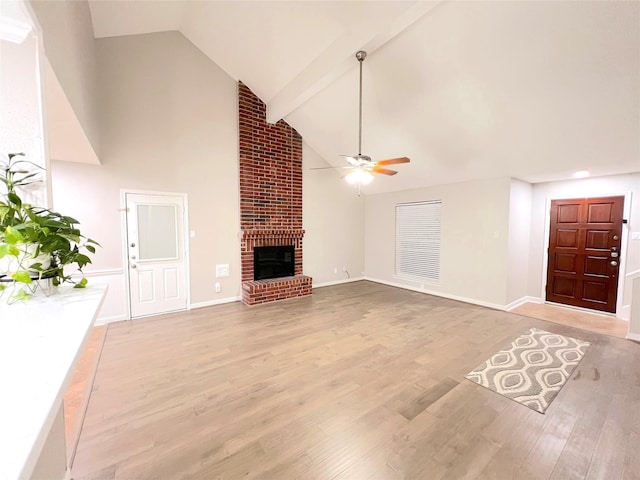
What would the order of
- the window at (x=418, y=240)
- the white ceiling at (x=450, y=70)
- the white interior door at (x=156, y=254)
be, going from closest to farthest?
the white ceiling at (x=450, y=70), the white interior door at (x=156, y=254), the window at (x=418, y=240)

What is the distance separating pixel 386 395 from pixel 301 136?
5400mm

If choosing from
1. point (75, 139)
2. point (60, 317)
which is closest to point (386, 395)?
point (60, 317)

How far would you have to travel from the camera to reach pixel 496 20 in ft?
8.87

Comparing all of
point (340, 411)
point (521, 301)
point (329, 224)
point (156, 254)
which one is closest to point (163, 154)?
point (156, 254)

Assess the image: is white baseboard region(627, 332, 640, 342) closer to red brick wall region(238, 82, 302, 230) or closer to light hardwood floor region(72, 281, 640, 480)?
light hardwood floor region(72, 281, 640, 480)

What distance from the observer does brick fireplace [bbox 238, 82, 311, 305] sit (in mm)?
5262

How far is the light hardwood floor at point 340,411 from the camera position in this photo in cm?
174

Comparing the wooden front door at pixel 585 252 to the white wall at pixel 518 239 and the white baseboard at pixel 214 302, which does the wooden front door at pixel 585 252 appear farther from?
the white baseboard at pixel 214 302

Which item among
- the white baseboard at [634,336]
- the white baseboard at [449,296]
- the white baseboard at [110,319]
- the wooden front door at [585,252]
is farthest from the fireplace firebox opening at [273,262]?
the white baseboard at [634,336]

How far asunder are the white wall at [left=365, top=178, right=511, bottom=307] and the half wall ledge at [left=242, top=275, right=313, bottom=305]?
257 centimetres

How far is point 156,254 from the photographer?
14.7 feet

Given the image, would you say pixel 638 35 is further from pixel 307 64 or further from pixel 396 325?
pixel 396 325

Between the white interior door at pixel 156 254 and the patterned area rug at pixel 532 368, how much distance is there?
450 centimetres

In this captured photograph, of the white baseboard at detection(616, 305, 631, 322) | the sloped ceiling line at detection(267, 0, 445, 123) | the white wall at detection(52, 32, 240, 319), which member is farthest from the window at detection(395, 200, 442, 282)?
the white wall at detection(52, 32, 240, 319)
